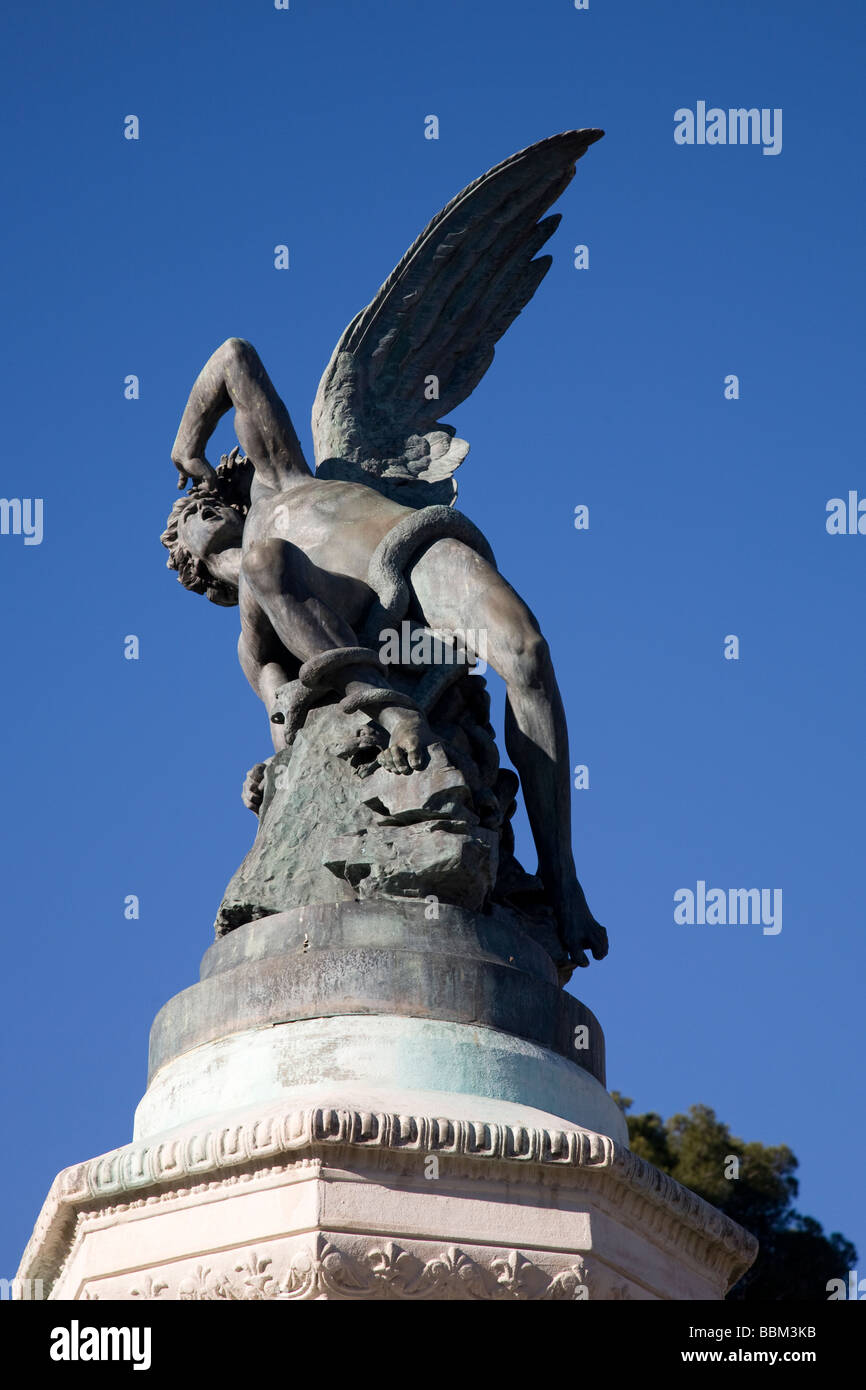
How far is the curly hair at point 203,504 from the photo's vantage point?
990 centimetres

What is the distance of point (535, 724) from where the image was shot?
8.75 m

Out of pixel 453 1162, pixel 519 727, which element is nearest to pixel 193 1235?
pixel 453 1162

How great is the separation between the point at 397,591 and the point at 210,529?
132 centimetres

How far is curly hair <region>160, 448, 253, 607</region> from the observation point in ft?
32.5

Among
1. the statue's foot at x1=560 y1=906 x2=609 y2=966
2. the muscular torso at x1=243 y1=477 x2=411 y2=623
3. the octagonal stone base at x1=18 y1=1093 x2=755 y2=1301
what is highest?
the muscular torso at x1=243 y1=477 x2=411 y2=623

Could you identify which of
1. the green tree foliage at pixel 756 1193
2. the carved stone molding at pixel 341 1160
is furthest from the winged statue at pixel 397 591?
the green tree foliage at pixel 756 1193

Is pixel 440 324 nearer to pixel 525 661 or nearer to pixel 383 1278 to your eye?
pixel 525 661

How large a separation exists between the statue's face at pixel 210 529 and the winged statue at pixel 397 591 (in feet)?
0.04

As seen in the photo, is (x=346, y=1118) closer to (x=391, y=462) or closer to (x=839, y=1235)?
(x=391, y=462)

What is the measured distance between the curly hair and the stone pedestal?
2580 mm

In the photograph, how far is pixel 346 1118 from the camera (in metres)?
6.56

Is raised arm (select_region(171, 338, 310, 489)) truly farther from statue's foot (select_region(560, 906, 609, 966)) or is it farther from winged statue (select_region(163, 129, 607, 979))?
statue's foot (select_region(560, 906, 609, 966))

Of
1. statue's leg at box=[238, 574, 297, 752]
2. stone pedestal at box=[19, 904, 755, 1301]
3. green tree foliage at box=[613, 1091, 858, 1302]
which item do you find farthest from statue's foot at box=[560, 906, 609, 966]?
green tree foliage at box=[613, 1091, 858, 1302]
